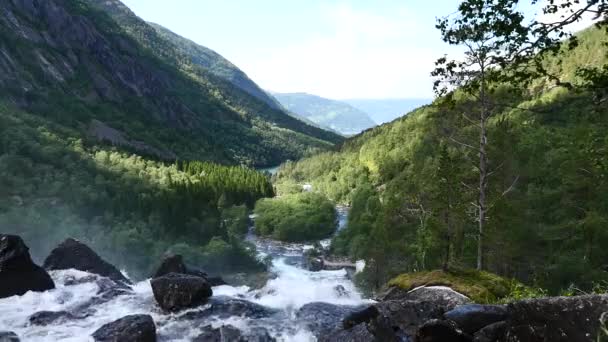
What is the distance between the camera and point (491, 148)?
38.0m

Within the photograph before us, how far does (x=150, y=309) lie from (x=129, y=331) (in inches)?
274

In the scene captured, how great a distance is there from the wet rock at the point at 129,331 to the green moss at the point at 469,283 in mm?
14949

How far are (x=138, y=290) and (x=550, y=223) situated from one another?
43.7 meters

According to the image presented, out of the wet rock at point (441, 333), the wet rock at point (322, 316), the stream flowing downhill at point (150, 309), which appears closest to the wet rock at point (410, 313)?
the wet rock at point (322, 316)

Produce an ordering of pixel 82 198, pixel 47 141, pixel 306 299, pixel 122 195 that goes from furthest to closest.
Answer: pixel 47 141 → pixel 122 195 → pixel 82 198 → pixel 306 299

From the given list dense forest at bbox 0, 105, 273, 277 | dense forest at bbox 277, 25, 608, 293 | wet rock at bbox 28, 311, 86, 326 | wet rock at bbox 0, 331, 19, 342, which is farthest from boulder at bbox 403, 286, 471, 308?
dense forest at bbox 0, 105, 273, 277

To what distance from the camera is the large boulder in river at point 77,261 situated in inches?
1913

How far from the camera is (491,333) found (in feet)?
47.3

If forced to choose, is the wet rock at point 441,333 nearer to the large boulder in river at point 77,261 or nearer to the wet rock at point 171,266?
the large boulder in river at point 77,261

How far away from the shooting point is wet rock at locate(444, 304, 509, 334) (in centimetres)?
1573

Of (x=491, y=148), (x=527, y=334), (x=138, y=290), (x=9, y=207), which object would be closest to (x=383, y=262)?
(x=491, y=148)

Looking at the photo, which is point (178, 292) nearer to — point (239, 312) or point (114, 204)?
point (239, 312)

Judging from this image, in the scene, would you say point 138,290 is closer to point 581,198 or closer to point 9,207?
point 581,198

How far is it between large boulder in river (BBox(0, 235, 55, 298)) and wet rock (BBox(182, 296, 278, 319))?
15.2 metres
